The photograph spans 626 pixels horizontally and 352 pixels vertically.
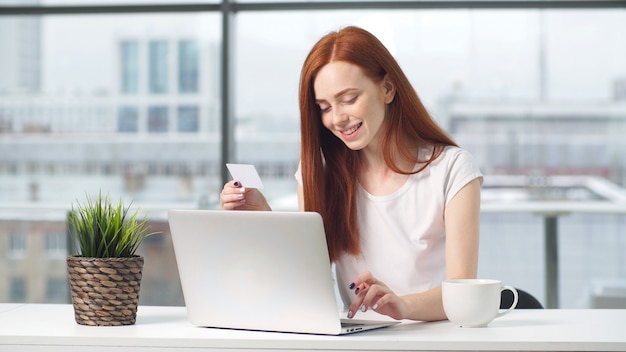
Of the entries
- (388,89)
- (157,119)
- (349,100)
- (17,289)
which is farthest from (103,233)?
(157,119)

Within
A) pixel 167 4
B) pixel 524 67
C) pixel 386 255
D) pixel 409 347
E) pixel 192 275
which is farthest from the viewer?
pixel 524 67

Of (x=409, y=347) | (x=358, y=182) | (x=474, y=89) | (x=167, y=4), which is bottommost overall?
(x=409, y=347)

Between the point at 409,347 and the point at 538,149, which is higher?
the point at 538,149

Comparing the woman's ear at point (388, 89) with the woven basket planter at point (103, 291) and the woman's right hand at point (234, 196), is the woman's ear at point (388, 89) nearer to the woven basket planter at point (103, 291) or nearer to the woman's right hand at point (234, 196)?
the woman's right hand at point (234, 196)

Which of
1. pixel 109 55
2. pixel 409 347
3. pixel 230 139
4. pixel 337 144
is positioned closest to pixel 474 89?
pixel 230 139

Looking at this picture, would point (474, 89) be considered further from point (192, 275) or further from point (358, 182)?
point (192, 275)

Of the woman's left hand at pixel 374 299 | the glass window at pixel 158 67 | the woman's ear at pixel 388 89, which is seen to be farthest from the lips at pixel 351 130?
the glass window at pixel 158 67

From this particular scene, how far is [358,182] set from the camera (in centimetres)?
212

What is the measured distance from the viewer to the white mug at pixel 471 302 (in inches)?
63.0

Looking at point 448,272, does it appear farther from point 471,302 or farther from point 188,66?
point 188,66

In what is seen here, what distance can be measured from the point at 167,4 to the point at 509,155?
1.79 m

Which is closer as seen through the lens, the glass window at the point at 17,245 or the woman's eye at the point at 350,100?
the woman's eye at the point at 350,100

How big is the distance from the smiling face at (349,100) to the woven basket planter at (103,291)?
0.56 meters

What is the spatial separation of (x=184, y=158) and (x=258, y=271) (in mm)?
3102
